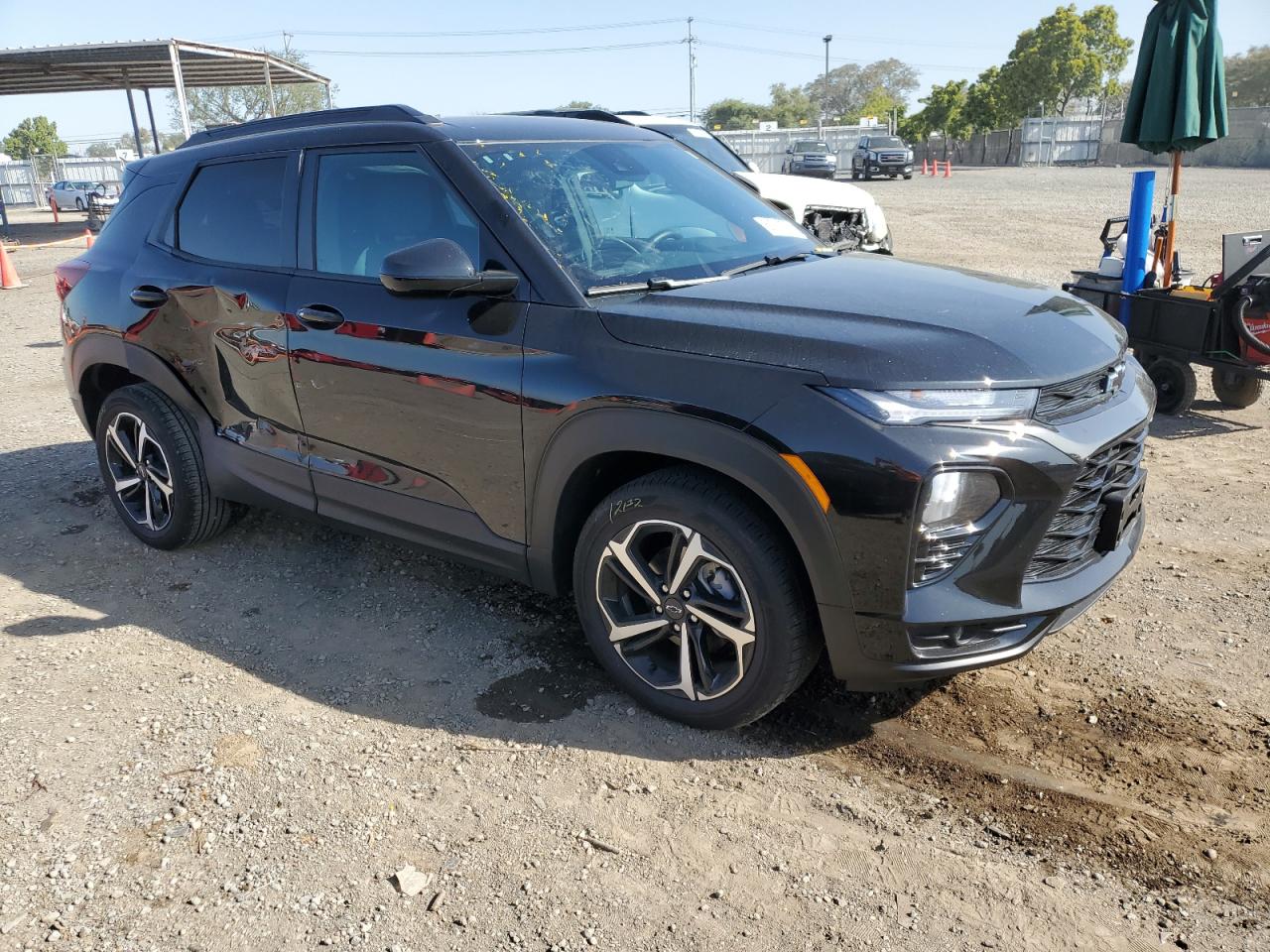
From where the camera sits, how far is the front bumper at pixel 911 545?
97.3 inches

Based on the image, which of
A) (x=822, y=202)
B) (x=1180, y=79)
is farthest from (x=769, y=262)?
(x=822, y=202)

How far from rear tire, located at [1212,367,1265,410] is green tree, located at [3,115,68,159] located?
303 feet

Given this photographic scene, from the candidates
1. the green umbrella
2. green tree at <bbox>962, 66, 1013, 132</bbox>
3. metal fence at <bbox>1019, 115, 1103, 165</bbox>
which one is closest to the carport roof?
the green umbrella

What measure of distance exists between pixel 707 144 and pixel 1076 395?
9.11 metres

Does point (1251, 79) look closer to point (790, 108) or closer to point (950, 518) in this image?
point (790, 108)

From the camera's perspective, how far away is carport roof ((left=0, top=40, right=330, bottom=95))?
20422 millimetres

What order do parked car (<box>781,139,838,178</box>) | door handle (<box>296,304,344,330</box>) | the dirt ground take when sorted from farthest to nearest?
parked car (<box>781,139,838,178</box>), door handle (<box>296,304,344,330</box>), the dirt ground

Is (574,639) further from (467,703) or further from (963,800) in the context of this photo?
(963,800)

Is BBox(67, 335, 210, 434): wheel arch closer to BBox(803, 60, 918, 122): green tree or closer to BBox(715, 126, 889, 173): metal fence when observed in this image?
BBox(715, 126, 889, 173): metal fence

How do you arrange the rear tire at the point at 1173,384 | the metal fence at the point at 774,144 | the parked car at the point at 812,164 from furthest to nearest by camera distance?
the metal fence at the point at 774,144
the parked car at the point at 812,164
the rear tire at the point at 1173,384

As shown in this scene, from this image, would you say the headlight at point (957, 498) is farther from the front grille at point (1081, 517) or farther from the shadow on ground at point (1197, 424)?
the shadow on ground at point (1197, 424)

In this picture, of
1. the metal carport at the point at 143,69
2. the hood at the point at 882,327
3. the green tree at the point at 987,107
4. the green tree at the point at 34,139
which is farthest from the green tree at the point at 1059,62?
the green tree at the point at 34,139

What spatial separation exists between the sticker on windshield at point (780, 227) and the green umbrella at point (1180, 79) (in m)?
4.13

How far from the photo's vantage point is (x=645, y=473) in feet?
10.0
